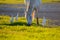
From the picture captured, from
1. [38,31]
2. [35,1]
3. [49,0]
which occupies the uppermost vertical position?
[35,1]

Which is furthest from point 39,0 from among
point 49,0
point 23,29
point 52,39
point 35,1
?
point 49,0

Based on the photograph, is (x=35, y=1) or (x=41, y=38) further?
(x=35, y=1)

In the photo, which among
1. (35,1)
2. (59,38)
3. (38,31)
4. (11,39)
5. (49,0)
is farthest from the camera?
(49,0)

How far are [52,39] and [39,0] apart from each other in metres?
6.77

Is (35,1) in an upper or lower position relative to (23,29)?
upper

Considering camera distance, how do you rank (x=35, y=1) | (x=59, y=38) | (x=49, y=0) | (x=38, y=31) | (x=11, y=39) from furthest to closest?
1. (x=49, y=0)
2. (x=35, y=1)
3. (x=38, y=31)
4. (x=59, y=38)
5. (x=11, y=39)

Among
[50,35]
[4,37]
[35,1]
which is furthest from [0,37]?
[35,1]

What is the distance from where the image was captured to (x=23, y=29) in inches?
663

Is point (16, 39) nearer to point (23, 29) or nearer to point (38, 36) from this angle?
point (38, 36)

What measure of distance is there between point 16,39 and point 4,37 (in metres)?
0.78

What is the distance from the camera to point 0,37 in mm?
13617

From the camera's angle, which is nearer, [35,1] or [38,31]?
[38,31]

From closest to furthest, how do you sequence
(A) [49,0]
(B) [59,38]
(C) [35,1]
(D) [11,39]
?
(D) [11,39] < (B) [59,38] < (C) [35,1] < (A) [49,0]

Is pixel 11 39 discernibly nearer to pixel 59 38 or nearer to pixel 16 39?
pixel 16 39
